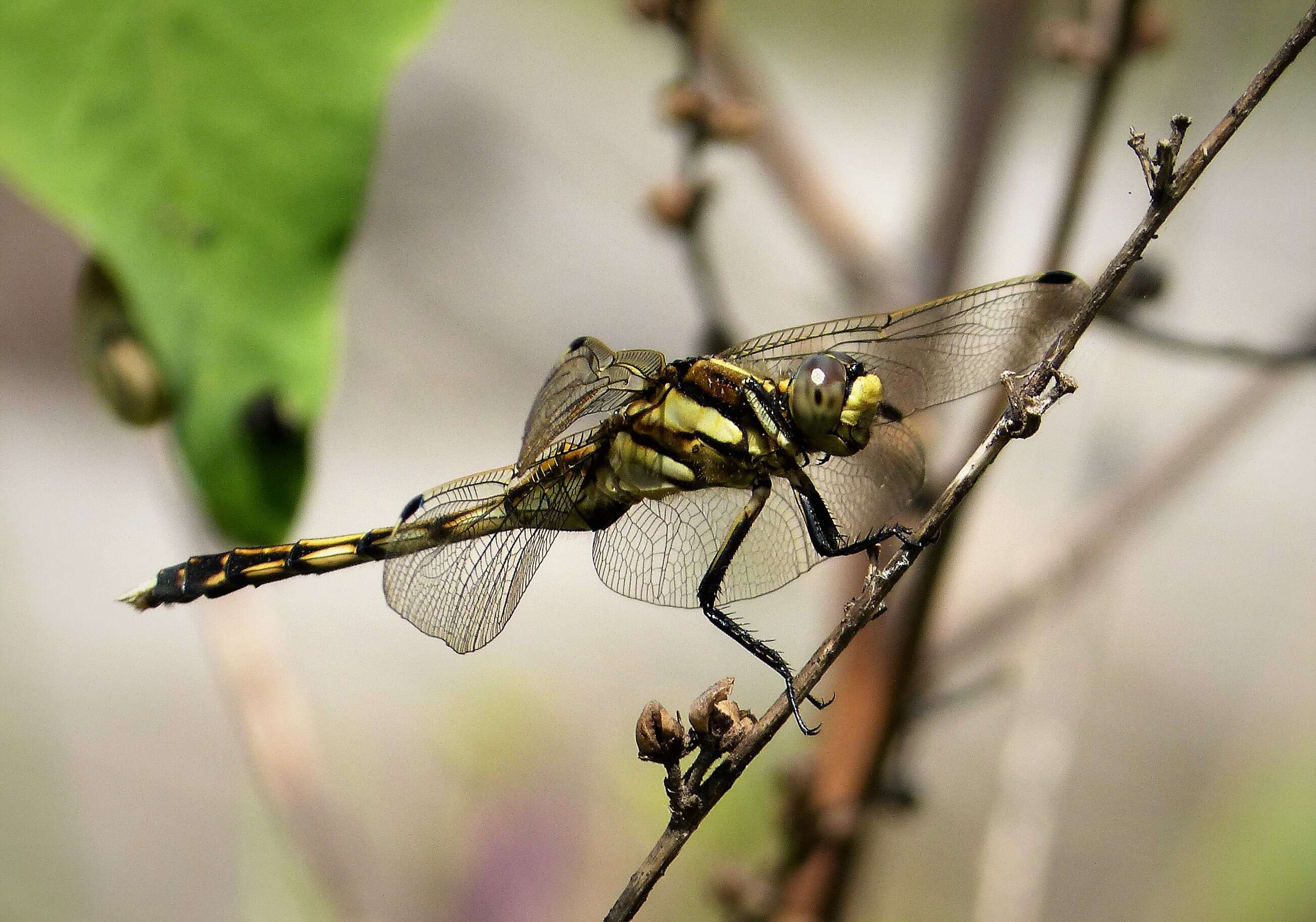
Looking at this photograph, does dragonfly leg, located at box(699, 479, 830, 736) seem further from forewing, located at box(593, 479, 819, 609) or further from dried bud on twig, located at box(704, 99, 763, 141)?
dried bud on twig, located at box(704, 99, 763, 141)

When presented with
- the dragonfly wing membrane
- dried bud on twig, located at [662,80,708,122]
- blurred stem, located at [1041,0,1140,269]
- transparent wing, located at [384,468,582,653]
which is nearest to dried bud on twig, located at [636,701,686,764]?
transparent wing, located at [384,468,582,653]

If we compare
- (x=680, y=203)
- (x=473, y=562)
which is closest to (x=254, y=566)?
(x=473, y=562)

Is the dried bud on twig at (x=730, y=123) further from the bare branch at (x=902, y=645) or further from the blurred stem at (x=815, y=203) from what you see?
the bare branch at (x=902, y=645)

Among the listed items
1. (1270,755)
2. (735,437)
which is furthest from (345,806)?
(1270,755)

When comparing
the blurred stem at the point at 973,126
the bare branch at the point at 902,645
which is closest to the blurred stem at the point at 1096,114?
the bare branch at the point at 902,645

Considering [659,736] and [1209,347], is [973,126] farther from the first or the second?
[659,736]
